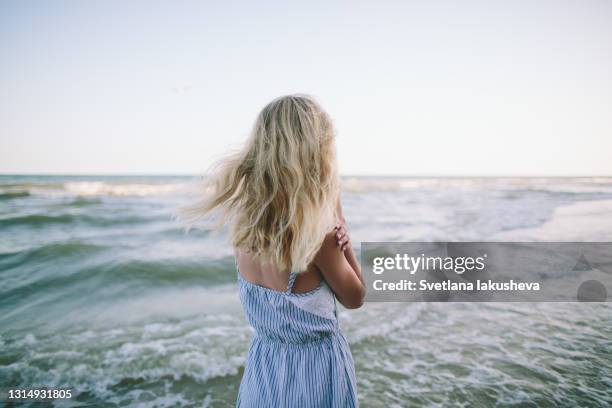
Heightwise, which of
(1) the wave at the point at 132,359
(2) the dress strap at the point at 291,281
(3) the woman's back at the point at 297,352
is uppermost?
(2) the dress strap at the point at 291,281

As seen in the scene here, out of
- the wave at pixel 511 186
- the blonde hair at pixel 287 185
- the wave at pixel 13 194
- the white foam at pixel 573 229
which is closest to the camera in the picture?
the blonde hair at pixel 287 185

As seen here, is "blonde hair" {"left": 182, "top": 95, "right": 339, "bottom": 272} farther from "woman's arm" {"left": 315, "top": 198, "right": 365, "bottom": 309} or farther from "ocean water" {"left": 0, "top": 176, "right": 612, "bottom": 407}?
"ocean water" {"left": 0, "top": 176, "right": 612, "bottom": 407}

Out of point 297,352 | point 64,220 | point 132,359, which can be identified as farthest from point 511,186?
point 297,352

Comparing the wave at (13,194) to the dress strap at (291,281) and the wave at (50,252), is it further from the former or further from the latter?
the dress strap at (291,281)

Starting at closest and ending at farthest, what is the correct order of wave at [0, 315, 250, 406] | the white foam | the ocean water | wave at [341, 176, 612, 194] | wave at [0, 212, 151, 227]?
the ocean water → wave at [0, 315, 250, 406] → the white foam → wave at [0, 212, 151, 227] → wave at [341, 176, 612, 194]

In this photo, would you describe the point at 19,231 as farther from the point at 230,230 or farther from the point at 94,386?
the point at 230,230

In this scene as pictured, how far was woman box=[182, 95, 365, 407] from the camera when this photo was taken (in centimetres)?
171

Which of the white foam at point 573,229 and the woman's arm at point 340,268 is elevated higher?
the woman's arm at point 340,268

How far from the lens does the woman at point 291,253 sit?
1713mm

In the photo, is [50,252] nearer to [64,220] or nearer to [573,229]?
[64,220]

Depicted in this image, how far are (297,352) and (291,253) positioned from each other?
1.97ft

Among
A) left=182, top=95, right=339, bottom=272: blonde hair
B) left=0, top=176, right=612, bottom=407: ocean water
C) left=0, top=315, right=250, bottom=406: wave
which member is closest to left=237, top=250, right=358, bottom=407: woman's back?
left=182, top=95, right=339, bottom=272: blonde hair

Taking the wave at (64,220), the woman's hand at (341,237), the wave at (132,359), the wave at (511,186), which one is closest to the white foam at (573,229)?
the wave at (132,359)

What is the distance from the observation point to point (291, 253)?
1698 millimetres
